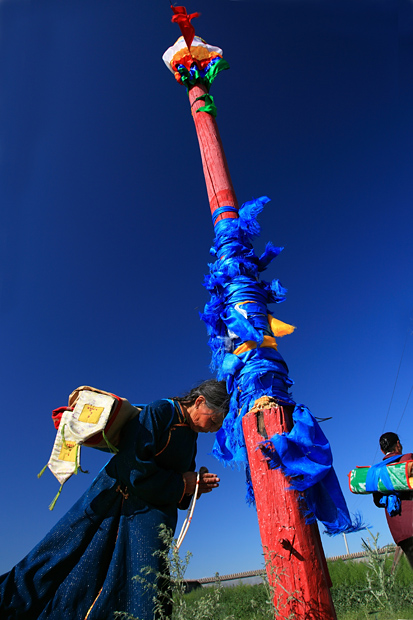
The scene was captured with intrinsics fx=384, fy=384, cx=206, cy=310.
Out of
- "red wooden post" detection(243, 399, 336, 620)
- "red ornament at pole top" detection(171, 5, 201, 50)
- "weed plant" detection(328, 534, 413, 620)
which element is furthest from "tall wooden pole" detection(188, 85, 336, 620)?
"red ornament at pole top" detection(171, 5, 201, 50)

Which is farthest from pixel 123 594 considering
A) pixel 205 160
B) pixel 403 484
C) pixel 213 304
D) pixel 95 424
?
pixel 205 160

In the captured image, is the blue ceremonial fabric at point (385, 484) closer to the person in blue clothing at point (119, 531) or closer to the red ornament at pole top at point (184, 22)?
the person in blue clothing at point (119, 531)

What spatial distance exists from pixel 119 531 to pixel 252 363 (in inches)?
45.8

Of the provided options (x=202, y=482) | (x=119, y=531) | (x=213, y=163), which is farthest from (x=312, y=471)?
(x=213, y=163)

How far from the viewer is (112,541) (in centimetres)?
212

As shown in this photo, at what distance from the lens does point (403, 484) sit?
278cm

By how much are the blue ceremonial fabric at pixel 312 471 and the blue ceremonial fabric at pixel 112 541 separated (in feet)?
2.41

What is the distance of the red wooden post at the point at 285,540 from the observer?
1.48 meters

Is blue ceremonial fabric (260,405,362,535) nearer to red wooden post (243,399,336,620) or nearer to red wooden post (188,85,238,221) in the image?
red wooden post (243,399,336,620)

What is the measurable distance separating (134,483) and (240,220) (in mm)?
1768

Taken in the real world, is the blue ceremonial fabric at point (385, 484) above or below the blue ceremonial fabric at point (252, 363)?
below

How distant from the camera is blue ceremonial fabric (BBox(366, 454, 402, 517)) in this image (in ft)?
9.36

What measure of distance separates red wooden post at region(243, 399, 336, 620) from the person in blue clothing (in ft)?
1.91

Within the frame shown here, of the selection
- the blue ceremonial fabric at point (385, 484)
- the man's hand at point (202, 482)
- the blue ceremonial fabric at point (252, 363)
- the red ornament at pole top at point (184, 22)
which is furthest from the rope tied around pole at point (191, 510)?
the red ornament at pole top at point (184, 22)
